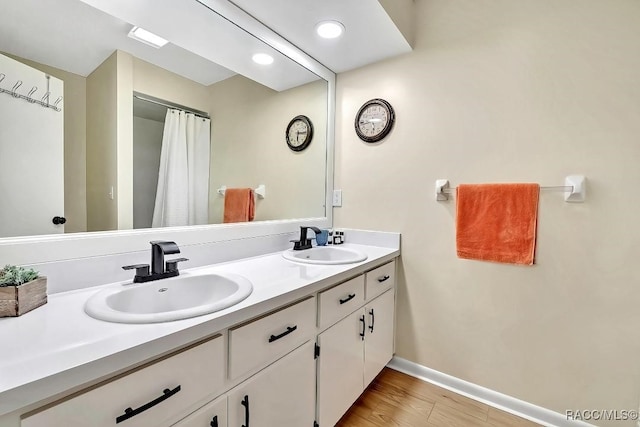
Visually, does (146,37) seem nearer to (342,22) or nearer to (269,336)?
(342,22)

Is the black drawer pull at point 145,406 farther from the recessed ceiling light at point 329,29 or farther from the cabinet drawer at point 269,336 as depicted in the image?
the recessed ceiling light at point 329,29

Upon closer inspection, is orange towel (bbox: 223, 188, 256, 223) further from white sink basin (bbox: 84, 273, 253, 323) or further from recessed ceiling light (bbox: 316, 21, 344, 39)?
recessed ceiling light (bbox: 316, 21, 344, 39)

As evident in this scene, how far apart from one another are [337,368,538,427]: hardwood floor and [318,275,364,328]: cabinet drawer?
593 mm

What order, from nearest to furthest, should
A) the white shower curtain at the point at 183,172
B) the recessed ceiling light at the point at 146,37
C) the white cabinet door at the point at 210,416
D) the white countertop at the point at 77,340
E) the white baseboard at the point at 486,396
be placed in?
the white countertop at the point at 77,340, the white cabinet door at the point at 210,416, the recessed ceiling light at the point at 146,37, the white shower curtain at the point at 183,172, the white baseboard at the point at 486,396

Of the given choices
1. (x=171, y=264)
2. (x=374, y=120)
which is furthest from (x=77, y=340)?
(x=374, y=120)

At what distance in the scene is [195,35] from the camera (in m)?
1.38

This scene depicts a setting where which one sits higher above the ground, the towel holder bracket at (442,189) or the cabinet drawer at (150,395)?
the towel holder bracket at (442,189)

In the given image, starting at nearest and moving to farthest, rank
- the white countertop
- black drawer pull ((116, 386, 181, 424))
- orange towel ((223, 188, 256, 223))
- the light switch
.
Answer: the white countertop < black drawer pull ((116, 386, 181, 424)) < orange towel ((223, 188, 256, 223)) < the light switch

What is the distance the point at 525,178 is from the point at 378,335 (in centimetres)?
117

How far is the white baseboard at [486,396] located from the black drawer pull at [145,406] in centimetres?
157

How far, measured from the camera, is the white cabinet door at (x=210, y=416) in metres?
0.71

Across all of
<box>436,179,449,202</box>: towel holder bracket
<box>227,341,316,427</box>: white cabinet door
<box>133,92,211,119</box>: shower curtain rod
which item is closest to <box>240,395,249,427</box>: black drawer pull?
<box>227,341,316,427</box>: white cabinet door

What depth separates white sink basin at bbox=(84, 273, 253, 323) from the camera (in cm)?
73

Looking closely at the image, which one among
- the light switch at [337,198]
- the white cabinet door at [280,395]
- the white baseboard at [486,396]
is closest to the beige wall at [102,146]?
the white cabinet door at [280,395]
